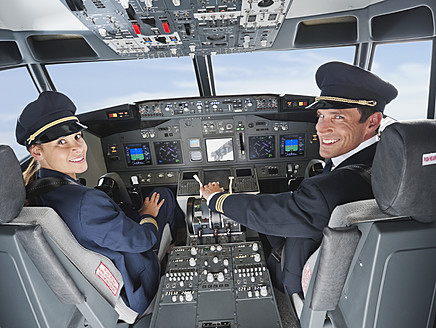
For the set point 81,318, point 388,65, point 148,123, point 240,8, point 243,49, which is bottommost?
point 81,318

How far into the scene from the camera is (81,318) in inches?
53.4

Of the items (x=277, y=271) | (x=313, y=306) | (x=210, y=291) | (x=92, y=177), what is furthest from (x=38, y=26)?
(x=313, y=306)

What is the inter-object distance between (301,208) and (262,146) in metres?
1.66

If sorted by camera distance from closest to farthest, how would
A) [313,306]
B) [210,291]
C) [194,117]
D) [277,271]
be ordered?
1. [313,306]
2. [210,291]
3. [277,271]
4. [194,117]

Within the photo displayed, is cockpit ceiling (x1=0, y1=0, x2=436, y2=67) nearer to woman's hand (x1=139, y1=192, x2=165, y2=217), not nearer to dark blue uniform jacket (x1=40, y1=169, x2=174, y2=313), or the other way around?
dark blue uniform jacket (x1=40, y1=169, x2=174, y2=313)

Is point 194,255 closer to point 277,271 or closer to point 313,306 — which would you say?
point 277,271

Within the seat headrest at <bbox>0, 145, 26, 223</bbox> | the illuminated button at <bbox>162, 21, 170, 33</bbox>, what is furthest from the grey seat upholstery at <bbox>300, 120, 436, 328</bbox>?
the illuminated button at <bbox>162, 21, 170, 33</bbox>

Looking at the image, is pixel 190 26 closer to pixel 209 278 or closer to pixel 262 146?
pixel 262 146

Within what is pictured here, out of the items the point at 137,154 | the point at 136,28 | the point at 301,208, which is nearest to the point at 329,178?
the point at 301,208

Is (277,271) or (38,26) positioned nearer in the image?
(277,271)

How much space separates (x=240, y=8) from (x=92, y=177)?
6.57ft

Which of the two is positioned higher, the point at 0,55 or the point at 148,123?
the point at 0,55

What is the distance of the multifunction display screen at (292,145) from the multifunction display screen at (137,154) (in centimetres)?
135

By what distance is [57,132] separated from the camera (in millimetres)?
1361
